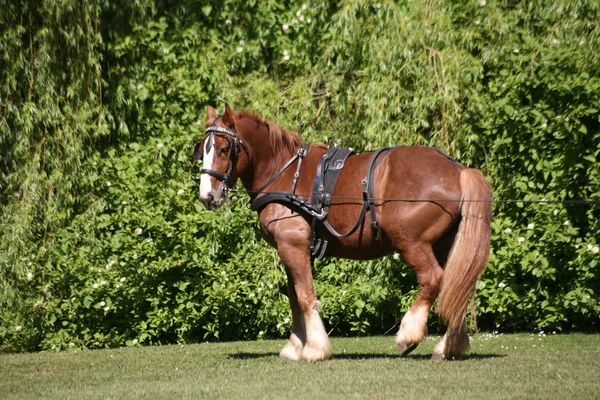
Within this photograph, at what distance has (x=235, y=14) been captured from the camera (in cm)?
1054

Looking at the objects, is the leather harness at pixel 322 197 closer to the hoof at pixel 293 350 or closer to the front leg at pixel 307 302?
the front leg at pixel 307 302

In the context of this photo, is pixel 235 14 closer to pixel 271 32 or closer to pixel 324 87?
pixel 271 32

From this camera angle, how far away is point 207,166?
6848 millimetres

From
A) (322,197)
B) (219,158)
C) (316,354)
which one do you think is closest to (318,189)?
(322,197)

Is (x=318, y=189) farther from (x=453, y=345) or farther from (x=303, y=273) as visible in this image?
(x=453, y=345)

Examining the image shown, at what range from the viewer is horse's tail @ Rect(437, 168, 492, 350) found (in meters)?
6.23

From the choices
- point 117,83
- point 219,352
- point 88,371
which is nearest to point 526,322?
point 219,352

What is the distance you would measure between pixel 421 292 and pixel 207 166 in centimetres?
194

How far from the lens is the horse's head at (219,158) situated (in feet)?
22.3

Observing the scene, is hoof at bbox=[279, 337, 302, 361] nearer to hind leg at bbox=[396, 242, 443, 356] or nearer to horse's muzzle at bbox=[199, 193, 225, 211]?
hind leg at bbox=[396, 242, 443, 356]

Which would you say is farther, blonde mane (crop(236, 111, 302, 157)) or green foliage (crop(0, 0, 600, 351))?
green foliage (crop(0, 0, 600, 351))

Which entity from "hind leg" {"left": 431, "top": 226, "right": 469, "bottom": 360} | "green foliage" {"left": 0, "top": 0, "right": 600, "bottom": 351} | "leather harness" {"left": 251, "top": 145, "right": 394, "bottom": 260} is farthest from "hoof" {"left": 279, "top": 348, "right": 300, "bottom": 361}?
"green foliage" {"left": 0, "top": 0, "right": 600, "bottom": 351}

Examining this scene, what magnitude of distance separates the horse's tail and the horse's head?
1.83 m

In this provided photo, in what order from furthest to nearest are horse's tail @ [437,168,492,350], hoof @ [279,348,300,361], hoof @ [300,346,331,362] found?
hoof @ [279,348,300,361] < hoof @ [300,346,331,362] < horse's tail @ [437,168,492,350]
